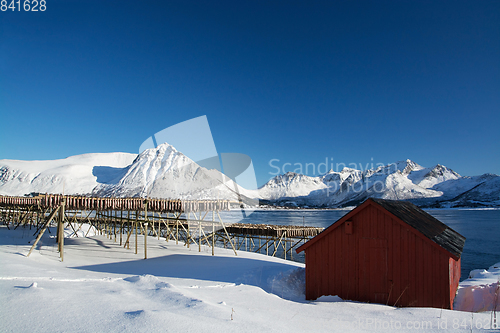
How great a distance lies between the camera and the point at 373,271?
1047 centimetres

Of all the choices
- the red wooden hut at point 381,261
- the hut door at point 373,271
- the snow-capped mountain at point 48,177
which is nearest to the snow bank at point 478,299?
the red wooden hut at point 381,261

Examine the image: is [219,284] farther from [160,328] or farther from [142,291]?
[160,328]

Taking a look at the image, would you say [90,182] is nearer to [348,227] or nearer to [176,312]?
[348,227]

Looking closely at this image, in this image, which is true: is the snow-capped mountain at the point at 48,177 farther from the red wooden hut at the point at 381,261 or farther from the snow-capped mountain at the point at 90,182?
the red wooden hut at the point at 381,261

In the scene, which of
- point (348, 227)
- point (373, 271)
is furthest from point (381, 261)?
point (348, 227)

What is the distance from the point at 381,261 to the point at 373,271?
0.49m

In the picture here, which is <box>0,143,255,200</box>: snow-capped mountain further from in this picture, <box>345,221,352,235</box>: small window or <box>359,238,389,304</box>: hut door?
<box>359,238,389,304</box>: hut door

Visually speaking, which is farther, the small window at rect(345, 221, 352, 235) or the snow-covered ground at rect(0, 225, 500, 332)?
the small window at rect(345, 221, 352, 235)

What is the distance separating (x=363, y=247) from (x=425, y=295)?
244 cm

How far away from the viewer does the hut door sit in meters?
10.3

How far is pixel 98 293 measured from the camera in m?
6.59

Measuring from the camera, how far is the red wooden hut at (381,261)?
9641 mm

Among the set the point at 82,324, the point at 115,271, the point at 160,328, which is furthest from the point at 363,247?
the point at 115,271

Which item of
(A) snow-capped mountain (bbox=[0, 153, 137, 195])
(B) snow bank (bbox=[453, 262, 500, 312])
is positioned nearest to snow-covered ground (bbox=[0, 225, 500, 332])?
(B) snow bank (bbox=[453, 262, 500, 312])
